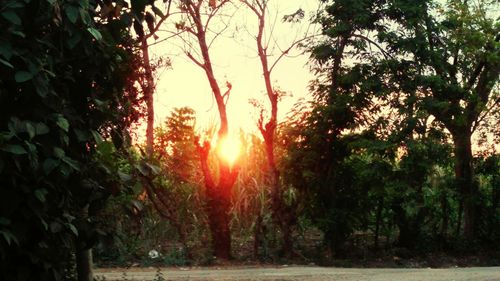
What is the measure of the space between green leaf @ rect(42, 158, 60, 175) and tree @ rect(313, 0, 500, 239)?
10.8m

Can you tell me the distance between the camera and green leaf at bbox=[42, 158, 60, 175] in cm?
386

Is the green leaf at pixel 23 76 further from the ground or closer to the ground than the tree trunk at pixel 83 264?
further from the ground

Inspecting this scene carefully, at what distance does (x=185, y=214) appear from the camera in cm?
1644

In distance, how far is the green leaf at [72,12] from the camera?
12.7 ft

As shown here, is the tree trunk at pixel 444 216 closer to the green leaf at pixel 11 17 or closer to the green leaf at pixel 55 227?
the green leaf at pixel 55 227

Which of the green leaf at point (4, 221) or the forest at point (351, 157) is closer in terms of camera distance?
the green leaf at point (4, 221)

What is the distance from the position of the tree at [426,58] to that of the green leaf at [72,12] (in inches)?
420

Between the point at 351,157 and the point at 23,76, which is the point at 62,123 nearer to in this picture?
the point at 23,76

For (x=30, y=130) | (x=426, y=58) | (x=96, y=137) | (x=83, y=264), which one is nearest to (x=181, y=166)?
(x=426, y=58)

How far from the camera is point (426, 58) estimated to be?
15.1 metres

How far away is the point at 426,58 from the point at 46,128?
12.4 m

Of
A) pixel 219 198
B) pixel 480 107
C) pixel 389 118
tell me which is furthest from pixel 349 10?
pixel 219 198

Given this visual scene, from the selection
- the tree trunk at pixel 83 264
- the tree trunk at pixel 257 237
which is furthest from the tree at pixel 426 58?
the tree trunk at pixel 83 264

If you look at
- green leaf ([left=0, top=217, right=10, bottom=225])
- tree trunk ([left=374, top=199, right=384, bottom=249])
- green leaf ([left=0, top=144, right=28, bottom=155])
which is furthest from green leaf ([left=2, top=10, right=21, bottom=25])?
tree trunk ([left=374, top=199, right=384, bottom=249])
